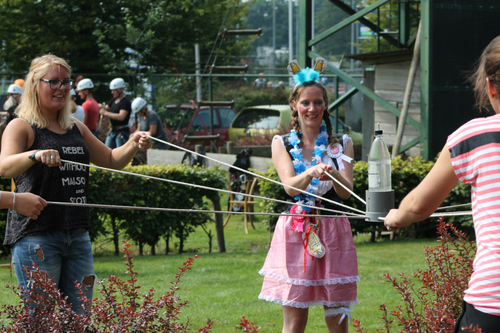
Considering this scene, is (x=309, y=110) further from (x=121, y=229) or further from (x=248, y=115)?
(x=248, y=115)

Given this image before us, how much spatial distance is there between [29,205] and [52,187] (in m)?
0.34

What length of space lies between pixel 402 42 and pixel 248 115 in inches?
245

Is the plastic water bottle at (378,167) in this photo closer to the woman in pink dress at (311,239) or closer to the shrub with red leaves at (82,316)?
the woman in pink dress at (311,239)

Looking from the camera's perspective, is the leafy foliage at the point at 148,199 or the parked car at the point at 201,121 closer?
the leafy foliage at the point at 148,199

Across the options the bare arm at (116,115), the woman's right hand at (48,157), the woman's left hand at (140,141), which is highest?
the bare arm at (116,115)

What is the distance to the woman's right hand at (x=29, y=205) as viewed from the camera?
288 centimetres

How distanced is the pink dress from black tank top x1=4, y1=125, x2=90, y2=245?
1175mm

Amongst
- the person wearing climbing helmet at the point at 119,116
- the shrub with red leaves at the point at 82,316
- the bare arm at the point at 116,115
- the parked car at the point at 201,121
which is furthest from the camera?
the parked car at the point at 201,121

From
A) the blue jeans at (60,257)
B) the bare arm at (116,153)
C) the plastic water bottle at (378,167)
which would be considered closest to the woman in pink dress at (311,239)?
the plastic water bottle at (378,167)

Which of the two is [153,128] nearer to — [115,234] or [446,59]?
[115,234]

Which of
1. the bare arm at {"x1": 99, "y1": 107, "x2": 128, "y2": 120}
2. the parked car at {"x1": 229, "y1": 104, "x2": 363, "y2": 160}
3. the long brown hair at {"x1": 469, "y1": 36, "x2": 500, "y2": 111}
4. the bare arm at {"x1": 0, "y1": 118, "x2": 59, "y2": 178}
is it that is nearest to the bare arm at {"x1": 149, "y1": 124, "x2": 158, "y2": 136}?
the bare arm at {"x1": 99, "y1": 107, "x2": 128, "y2": 120}

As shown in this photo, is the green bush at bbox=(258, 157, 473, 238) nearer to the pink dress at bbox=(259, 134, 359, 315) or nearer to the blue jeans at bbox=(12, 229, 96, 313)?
the pink dress at bbox=(259, 134, 359, 315)

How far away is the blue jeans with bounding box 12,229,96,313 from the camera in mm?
3170

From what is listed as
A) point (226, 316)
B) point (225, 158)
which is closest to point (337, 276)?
point (226, 316)
